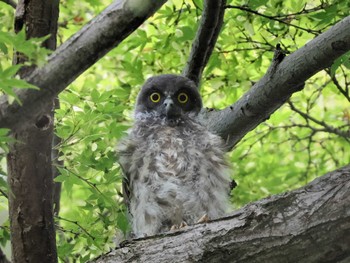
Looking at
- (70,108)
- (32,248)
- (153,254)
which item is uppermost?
(70,108)

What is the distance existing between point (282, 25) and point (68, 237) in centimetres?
232

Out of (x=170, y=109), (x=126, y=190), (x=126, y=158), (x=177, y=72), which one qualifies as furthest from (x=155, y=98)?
(x=126, y=190)

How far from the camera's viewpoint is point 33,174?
11.2 feet

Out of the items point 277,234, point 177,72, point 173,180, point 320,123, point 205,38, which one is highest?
point 177,72

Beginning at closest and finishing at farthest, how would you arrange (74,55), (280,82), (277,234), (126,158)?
(74,55) → (277,234) → (280,82) → (126,158)

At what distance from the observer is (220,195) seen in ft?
16.3

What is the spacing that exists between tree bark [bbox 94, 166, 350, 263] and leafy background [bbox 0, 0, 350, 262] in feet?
2.63

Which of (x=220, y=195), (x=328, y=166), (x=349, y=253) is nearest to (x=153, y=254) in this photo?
(x=349, y=253)

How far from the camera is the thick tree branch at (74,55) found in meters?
2.96

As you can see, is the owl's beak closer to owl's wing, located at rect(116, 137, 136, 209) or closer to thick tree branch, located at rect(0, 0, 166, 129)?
owl's wing, located at rect(116, 137, 136, 209)

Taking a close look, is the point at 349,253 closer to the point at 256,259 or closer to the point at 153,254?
Result: the point at 256,259

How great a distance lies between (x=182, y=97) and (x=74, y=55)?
2723mm

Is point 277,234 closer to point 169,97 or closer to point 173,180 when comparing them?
point 173,180

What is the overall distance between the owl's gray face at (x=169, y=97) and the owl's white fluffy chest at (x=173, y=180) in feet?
1.49
